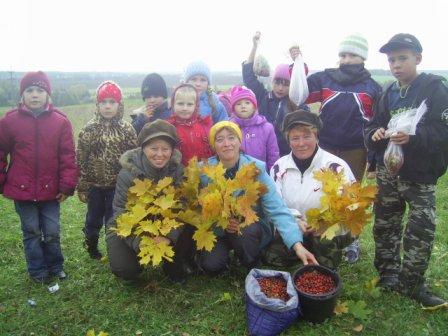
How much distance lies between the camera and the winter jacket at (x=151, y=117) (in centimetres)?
511

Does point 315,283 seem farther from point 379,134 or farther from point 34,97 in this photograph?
point 34,97

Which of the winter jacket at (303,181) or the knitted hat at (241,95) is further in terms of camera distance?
the knitted hat at (241,95)

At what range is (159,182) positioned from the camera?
3877 millimetres

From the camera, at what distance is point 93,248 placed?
206 inches

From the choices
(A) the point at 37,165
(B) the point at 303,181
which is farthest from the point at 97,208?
(B) the point at 303,181

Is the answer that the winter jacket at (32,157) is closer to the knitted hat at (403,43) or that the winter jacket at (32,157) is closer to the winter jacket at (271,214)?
the winter jacket at (271,214)

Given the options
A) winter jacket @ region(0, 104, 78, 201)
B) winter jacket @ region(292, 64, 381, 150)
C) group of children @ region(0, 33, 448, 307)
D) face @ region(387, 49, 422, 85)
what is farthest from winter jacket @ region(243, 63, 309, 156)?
winter jacket @ region(0, 104, 78, 201)

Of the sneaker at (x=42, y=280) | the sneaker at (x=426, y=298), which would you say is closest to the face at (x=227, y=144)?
the sneaker at (x=426, y=298)

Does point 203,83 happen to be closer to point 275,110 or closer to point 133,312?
point 275,110

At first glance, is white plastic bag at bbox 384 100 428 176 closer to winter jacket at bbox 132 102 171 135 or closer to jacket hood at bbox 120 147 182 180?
jacket hood at bbox 120 147 182 180

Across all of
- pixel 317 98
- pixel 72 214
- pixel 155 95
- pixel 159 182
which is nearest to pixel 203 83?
pixel 155 95

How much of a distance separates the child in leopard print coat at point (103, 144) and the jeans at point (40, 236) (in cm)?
47

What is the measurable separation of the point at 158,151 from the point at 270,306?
1840 millimetres

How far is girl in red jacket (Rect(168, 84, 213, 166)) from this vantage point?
451cm
